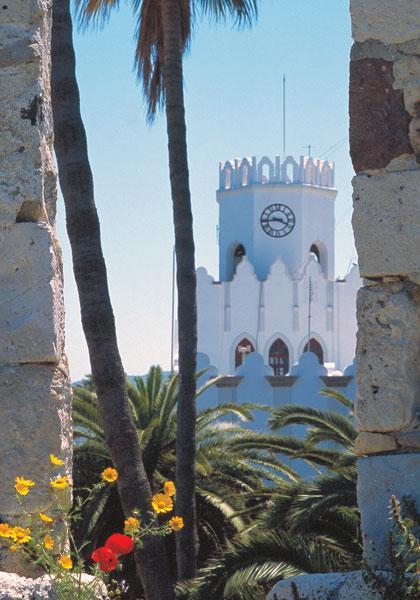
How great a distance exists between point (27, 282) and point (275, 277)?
56355mm

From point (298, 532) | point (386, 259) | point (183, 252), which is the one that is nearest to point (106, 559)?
point (386, 259)

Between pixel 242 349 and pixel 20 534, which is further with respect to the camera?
pixel 242 349

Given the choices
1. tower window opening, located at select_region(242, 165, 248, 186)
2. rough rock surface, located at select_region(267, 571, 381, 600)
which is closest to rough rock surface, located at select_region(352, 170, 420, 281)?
rough rock surface, located at select_region(267, 571, 381, 600)

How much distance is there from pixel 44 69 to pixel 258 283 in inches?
2229

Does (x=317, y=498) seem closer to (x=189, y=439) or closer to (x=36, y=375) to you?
(x=189, y=439)

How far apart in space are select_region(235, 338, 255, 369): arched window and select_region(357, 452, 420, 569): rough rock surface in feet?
180

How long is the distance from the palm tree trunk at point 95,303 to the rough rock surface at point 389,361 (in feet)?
10.4

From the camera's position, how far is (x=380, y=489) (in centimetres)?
354

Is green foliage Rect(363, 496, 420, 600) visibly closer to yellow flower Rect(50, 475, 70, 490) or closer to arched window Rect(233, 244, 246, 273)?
yellow flower Rect(50, 475, 70, 490)

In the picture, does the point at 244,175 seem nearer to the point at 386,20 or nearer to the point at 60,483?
the point at 386,20

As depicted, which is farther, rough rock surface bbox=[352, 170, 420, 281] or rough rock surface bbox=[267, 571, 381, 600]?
rough rock surface bbox=[352, 170, 420, 281]

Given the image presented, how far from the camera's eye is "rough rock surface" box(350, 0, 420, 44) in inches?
144

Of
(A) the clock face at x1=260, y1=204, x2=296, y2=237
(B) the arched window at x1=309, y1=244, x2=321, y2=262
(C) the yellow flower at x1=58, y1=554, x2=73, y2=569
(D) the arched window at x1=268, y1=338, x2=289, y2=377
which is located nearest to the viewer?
(C) the yellow flower at x1=58, y1=554, x2=73, y2=569

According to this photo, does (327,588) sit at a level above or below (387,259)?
below
